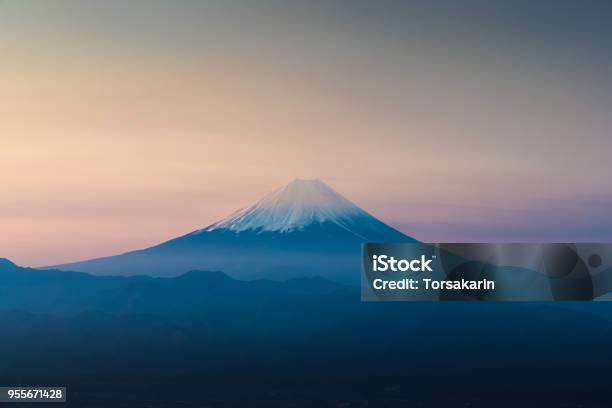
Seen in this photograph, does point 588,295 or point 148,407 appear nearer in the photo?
point 588,295

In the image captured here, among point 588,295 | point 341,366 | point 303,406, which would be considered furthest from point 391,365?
point 588,295

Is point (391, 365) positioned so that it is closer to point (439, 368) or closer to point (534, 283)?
point (439, 368)

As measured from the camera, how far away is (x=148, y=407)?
138 m

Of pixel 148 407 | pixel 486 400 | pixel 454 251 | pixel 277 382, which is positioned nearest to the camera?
pixel 454 251

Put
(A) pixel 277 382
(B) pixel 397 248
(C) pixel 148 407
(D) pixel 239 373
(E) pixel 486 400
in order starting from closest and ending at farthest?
(B) pixel 397 248 → (C) pixel 148 407 → (E) pixel 486 400 → (A) pixel 277 382 → (D) pixel 239 373

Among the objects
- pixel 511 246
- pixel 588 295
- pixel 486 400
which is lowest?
pixel 486 400

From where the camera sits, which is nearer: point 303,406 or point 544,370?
point 303,406

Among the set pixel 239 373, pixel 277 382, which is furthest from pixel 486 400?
pixel 239 373

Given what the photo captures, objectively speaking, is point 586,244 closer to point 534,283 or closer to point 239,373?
point 534,283

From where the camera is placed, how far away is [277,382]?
559 ft

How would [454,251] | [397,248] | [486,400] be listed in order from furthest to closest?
[486,400], [454,251], [397,248]

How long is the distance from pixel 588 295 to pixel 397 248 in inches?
336

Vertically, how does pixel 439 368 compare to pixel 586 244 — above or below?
below

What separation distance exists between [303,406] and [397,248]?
118727mm
